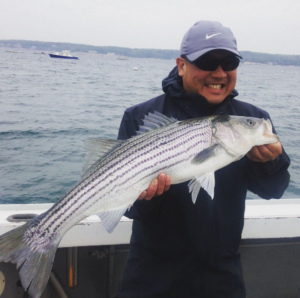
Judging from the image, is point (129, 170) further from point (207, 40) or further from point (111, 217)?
point (207, 40)

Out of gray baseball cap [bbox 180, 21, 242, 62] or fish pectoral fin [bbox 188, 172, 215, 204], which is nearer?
fish pectoral fin [bbox 188, 172, 215, 204]

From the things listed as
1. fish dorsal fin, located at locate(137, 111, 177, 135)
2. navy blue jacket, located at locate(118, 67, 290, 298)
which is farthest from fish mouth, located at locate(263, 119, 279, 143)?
fish dorsal fin, located at locate(137, 111, 177, 135)

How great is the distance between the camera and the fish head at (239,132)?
2.85 metres

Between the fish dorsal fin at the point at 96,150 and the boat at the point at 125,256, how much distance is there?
2.68 feet

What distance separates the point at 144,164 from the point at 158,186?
0.20 metres

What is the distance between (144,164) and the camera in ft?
9.28

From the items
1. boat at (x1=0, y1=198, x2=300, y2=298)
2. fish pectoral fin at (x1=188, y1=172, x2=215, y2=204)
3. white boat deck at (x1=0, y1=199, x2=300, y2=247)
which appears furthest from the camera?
boat at (x1=0, y1=198, x2=300, y2=298)

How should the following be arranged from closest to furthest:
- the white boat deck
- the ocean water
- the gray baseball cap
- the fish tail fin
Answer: the fish tail fin, the gray baseball cap, the white boat deck, the ocean water

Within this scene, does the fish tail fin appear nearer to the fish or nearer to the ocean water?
the fish

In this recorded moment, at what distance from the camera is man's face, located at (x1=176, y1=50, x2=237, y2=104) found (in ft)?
9.80

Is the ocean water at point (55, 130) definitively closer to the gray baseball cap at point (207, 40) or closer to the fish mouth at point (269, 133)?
the gray baseball cap at point (207, 40)

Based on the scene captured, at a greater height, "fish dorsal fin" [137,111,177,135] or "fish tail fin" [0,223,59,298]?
"fish dorsal fin" [137,111,177,135]

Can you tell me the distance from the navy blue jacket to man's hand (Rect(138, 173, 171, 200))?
96 millimetres

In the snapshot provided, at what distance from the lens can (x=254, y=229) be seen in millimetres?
3760
